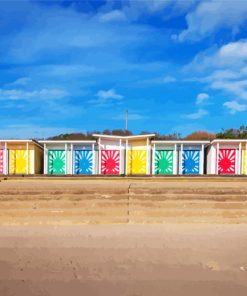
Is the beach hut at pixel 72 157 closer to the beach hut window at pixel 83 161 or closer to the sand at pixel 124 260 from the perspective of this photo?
the beach hut window at pixel 83 161

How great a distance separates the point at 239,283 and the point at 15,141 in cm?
2552

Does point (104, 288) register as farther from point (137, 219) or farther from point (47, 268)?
point (137, 219)

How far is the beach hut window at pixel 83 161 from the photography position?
92.0 ft

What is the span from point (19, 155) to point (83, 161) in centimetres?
432

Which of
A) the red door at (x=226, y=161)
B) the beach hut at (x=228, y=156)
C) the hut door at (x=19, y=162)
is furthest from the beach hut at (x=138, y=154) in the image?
the hut door at (x=19, y=162)

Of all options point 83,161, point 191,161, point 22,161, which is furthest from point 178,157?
point 22,161

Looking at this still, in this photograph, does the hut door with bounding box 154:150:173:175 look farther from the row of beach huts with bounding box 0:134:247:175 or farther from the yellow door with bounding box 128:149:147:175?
the yellow door with bounding box 128:149:147:175

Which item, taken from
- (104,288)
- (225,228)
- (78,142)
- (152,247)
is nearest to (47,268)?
(104,288)

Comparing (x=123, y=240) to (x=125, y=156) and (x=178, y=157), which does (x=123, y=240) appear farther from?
(x=125, y=156)

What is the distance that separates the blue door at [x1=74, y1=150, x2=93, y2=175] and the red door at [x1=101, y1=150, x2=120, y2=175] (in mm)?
798

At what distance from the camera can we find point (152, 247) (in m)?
5.29

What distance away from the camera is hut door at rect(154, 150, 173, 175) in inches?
1096

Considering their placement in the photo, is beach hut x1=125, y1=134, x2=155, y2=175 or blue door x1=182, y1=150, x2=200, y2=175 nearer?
blue door x1=182, y1=150, x2=200, y2=175

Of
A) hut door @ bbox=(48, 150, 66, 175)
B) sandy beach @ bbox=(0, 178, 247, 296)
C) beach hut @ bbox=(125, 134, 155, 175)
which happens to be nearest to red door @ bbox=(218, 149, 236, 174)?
beach hut @ bbox=(125, 134, 155, 175)
